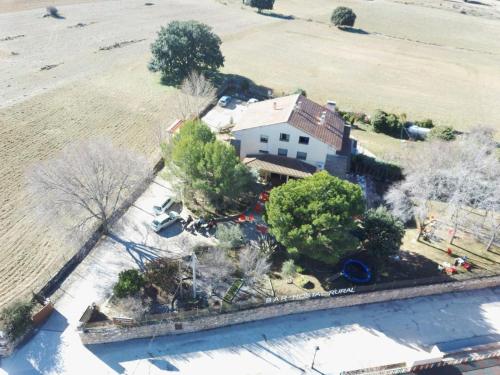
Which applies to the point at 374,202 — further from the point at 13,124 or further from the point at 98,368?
the point at 13,124

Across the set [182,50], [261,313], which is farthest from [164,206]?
[182,50]

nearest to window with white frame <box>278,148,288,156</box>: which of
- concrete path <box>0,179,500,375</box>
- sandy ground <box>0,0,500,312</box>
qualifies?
concrete path <box>0,179,500,375</box>

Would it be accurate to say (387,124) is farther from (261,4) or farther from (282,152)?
(261,4)

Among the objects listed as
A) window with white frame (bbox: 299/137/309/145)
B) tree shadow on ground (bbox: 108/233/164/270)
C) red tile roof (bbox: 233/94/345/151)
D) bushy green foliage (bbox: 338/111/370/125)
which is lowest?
tree shadow on ground (bbox: 108/233/164/270)

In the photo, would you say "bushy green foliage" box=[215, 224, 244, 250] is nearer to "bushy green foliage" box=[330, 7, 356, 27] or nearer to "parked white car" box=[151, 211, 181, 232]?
"parked white car" box=[151, 211, 181, 232]

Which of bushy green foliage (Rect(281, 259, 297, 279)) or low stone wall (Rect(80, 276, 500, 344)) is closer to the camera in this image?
low stone wall (Rect(80, 276, 500, 344))

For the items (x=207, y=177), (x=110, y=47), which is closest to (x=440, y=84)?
(x=207, y=177)

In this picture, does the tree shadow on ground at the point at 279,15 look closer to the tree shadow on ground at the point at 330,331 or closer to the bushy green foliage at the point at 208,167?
the bushy green foliage at the point at 208,167

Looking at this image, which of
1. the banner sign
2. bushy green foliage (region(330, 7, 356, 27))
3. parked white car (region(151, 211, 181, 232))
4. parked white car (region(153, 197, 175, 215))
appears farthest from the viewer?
bushy green foliage (region(330, 7, 356, 27))
